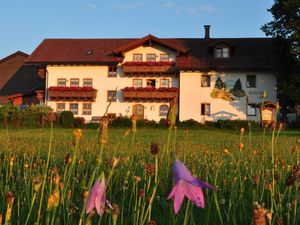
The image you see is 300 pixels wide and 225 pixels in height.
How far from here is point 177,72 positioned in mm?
39531

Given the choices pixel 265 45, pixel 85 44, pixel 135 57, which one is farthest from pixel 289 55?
pixel 85 44

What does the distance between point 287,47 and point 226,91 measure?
6193mm

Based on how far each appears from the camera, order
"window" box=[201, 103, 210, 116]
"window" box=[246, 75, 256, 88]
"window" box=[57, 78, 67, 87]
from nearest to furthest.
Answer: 1. "window" box=[246, 75, 256, 88]
2. "window" box=[201, 103, 210, 116]
3. "window" box=[57, 78, 67, 87]

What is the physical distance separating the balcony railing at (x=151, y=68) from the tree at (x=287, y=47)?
8361 mm

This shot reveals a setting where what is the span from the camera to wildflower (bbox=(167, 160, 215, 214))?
868 millimetres

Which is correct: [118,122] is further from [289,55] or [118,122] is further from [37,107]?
[289,55]

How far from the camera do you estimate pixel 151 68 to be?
3872 cm

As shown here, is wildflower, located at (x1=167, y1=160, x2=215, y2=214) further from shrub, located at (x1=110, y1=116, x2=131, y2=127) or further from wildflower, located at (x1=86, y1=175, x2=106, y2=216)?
shrub, located at (x1=110, y1=116, x2=131, y2=127)

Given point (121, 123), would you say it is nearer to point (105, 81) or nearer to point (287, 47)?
point (105, 81)

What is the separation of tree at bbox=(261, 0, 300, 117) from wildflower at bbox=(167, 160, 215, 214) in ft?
113

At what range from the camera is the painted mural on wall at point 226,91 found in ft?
127

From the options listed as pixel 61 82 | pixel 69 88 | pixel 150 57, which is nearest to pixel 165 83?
pixel 150 57

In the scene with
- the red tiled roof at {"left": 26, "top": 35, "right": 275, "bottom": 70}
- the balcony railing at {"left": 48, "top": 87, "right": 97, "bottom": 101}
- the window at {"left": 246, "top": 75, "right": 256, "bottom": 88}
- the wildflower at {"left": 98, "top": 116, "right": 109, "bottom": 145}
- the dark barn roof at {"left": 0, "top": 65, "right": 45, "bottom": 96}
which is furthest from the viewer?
the dark barn roof at {"left": 0, "top": 65, "right": 45, "bottom": 96}

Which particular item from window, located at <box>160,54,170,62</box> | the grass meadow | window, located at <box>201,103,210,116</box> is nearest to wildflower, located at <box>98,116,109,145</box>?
the grass meadow
